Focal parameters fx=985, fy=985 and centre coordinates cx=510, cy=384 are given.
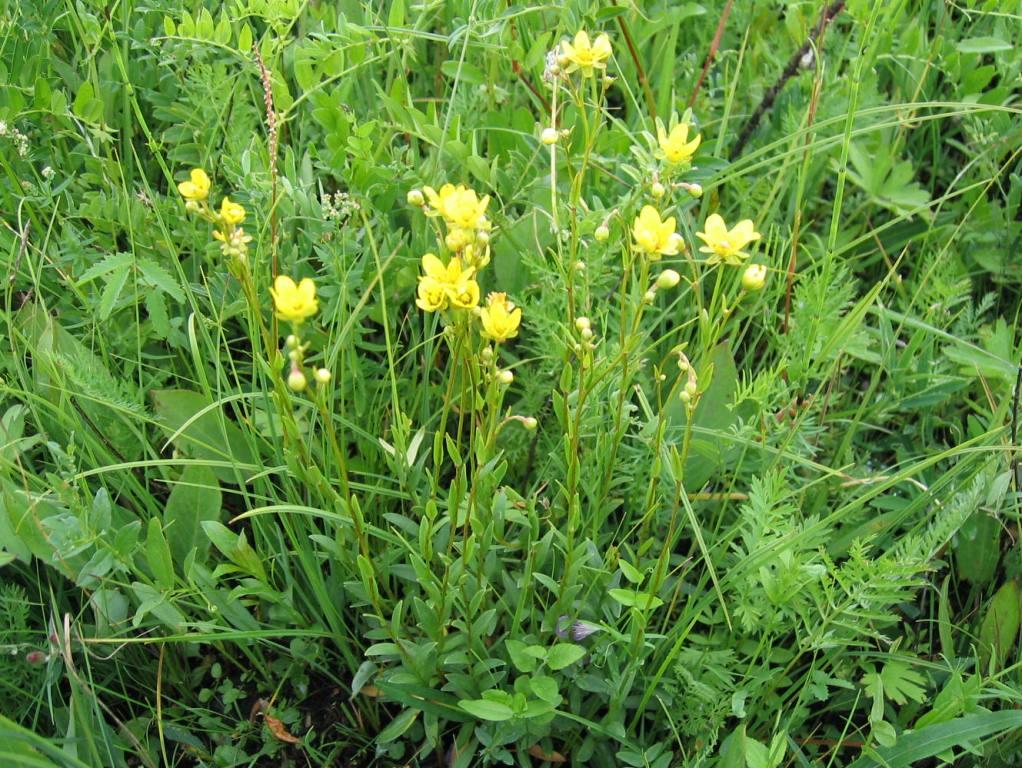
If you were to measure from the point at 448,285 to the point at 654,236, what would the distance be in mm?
228

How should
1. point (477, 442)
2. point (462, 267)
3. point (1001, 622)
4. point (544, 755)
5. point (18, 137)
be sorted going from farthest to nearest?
1. point (18, 137)
2. point (1001, 622)
3. point (544, 755)
4. point (477, 442)
5. point (462, 267)

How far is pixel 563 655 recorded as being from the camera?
1.27 m

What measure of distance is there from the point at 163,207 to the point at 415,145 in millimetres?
446

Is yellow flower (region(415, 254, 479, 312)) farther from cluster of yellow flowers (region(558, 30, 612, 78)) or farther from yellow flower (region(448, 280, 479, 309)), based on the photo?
cluster of yellow flowers (region(558, 30, 612, 78))

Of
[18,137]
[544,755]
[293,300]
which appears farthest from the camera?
[18,137]

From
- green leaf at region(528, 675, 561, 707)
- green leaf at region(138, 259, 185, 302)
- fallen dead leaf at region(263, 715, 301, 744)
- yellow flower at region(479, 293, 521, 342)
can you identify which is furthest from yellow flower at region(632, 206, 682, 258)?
fallen dead leaf at region(263, 715, 301, 744)

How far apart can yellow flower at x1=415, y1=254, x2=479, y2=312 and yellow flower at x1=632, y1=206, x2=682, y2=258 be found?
0.18 meters

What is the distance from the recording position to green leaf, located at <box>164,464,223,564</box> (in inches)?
58.3

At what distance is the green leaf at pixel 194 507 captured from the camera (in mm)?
1480

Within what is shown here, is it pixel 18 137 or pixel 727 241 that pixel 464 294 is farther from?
pixel 18 137

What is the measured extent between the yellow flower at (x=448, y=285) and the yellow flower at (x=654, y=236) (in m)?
0.18

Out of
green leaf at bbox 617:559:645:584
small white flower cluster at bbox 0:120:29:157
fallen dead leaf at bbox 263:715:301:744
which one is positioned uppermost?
small white flower cluster at bbox 0:120:29:157

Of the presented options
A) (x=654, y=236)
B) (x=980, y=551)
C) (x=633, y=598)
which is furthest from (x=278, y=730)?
(x=980, y=551)

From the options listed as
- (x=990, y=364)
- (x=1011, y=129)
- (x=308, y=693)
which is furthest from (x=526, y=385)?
(x=1011, y=129)
